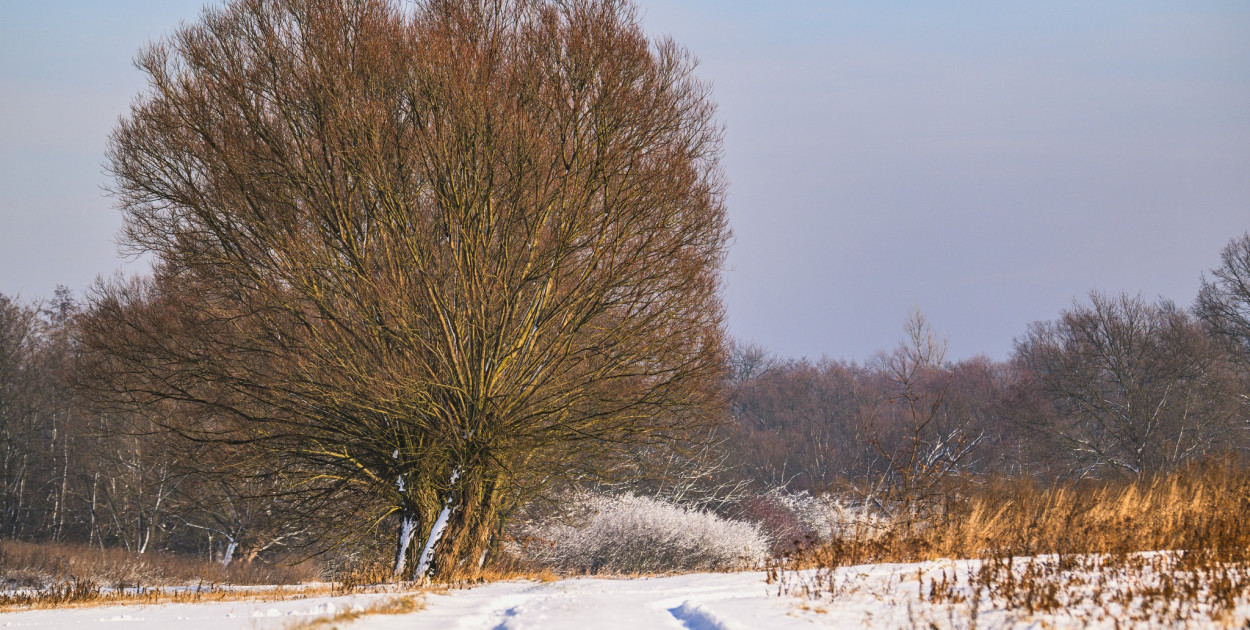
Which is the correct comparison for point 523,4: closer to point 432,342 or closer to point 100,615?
point 432,342

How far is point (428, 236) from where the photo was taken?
35.5ft

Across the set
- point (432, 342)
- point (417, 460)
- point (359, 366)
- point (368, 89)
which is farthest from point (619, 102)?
point (417, 460)

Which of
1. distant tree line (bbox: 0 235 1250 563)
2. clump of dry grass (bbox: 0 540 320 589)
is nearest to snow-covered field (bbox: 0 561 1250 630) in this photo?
clump of dry grass (bbox: 0 540 320 589)

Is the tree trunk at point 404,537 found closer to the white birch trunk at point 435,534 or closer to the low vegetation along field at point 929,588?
the white birch trunk at point 435,534

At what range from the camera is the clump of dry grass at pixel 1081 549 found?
509 cm

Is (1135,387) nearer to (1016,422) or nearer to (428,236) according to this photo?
(1016,422)

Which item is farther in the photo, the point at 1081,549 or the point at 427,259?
the point at 427,259

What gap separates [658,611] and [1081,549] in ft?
13.4

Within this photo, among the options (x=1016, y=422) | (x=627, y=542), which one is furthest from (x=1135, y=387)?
(x=627, y=542)

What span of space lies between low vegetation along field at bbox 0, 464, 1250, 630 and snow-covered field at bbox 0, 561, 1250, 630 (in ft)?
0.06

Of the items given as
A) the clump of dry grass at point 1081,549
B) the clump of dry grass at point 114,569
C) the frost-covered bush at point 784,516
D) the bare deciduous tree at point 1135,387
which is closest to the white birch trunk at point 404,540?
the clump of dry grass at point 1081,549

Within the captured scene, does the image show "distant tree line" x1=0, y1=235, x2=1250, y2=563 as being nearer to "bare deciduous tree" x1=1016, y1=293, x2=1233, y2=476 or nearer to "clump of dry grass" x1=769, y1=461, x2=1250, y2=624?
"bare deciduous tree" x1=1016, y1=293, x2=1233, y2=476

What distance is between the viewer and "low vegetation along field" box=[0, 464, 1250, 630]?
5.12 metres

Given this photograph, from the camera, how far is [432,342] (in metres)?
10.5
